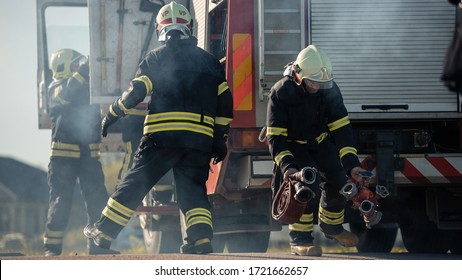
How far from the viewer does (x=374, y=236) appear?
37.6ft

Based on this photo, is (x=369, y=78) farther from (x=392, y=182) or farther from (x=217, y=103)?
(x=217, y=103)

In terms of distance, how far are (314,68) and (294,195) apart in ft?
2.73

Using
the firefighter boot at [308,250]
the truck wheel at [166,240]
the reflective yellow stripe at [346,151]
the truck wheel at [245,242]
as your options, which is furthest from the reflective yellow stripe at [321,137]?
the truck wheel at [166,240]

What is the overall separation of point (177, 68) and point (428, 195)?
2402mm

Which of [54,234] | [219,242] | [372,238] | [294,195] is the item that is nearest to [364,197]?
[294,195]

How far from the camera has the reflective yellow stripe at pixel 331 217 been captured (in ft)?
27.3

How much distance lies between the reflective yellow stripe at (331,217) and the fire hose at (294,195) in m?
0.50

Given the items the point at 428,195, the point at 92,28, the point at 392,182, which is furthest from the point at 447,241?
the point at 92,28

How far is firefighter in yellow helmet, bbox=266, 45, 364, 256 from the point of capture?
25.6 ft

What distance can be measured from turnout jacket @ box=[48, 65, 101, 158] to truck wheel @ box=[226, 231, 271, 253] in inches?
54.1

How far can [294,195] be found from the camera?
7625 mm

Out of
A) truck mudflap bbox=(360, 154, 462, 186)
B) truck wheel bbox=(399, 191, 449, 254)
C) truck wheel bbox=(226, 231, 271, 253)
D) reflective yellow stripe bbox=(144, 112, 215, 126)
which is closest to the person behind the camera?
reflective yellow stripe bbox=(144, 112, 215, 126)

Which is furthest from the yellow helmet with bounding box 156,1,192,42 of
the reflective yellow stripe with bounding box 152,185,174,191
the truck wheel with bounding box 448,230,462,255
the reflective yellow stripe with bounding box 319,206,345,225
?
the truck wheel with bounding box 448,230,462,255

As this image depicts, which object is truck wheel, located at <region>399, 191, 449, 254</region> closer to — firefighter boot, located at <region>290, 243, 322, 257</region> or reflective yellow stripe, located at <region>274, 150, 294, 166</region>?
firefighter boot, located at <region>290, 243, 322, 257</region>
